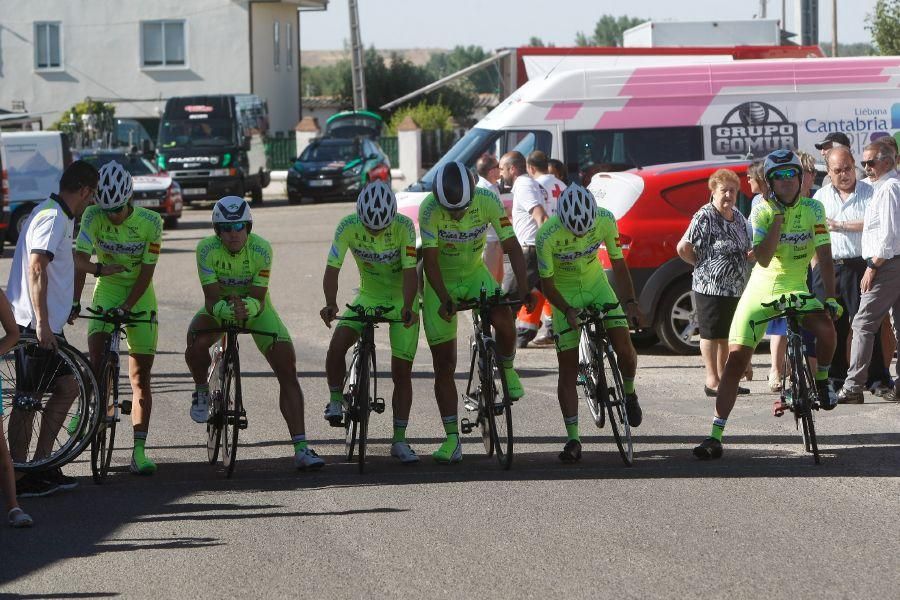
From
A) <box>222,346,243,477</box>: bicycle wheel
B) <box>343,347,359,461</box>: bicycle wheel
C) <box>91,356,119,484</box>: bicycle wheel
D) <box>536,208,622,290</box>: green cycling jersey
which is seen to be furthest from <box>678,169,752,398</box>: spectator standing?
<box>91,356,119,484</box>: bicycle wheel

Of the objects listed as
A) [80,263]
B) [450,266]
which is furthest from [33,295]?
[450,266]

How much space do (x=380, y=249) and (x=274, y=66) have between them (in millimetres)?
51913

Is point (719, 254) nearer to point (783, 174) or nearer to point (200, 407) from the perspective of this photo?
point (783, 174)

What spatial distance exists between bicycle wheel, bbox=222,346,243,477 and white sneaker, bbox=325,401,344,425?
63 centimetres

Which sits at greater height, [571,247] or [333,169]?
[333,169]

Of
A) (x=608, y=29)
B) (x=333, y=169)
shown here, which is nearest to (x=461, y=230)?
(x=333, y=169)

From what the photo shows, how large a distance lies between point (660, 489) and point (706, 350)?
3.55 m

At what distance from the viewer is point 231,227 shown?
9.23 metres

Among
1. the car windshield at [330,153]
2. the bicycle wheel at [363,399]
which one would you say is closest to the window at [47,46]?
the car windshield at [330,153]

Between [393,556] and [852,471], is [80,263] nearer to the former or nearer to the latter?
[393,556]

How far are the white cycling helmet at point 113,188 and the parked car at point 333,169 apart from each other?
101 ft

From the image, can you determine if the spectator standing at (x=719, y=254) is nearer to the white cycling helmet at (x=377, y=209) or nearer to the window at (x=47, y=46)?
the white cycling helmet at (x=377, y=209)

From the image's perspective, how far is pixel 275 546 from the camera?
7.42 metres

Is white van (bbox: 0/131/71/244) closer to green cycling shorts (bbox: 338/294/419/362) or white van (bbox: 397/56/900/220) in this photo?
white van (bbox: 397/56/900/220)
